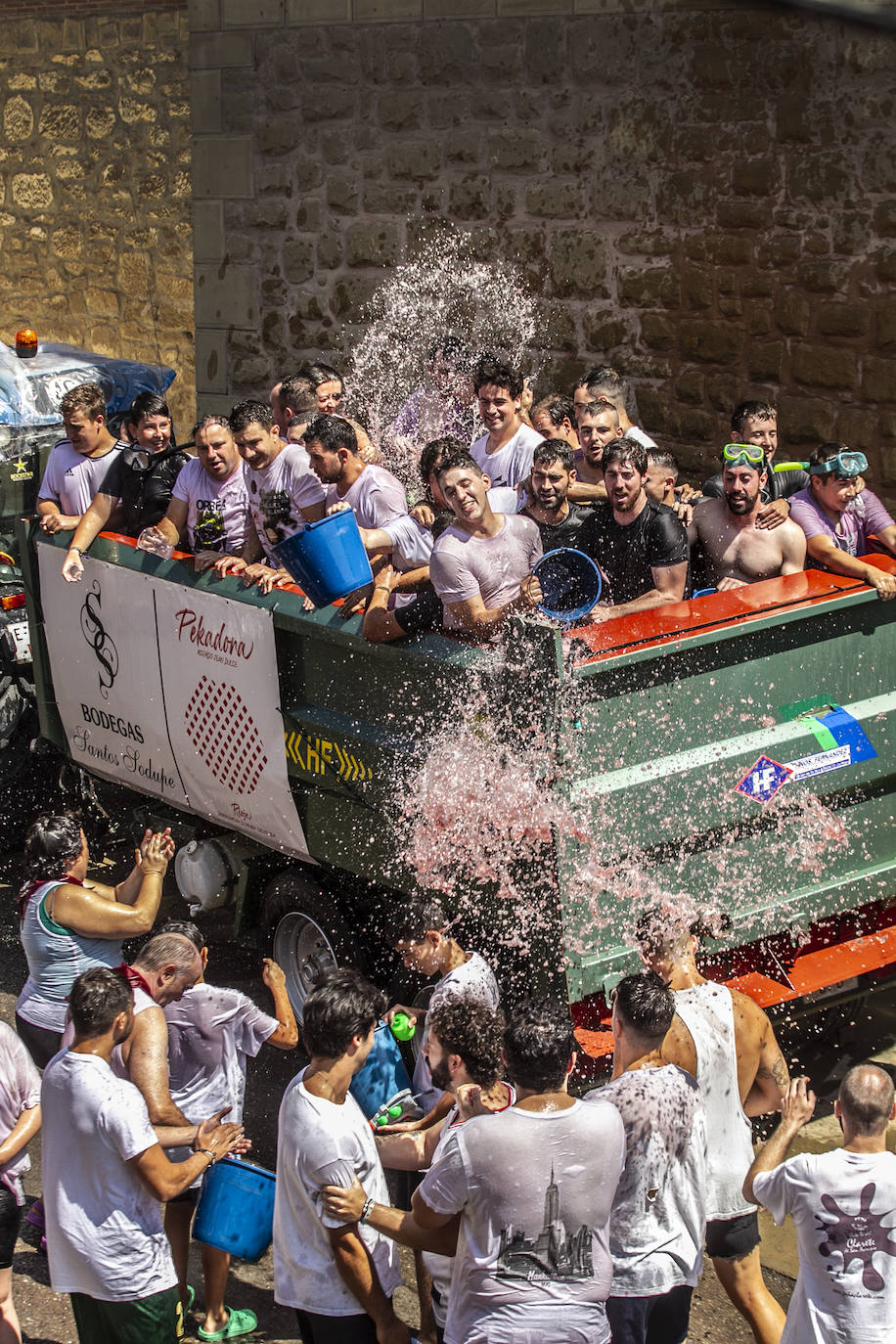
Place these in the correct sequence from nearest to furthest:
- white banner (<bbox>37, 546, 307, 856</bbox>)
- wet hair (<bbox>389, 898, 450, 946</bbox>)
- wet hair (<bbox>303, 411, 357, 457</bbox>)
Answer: wet hair (<bbox>389, 898, 450, 946</bbox>) → white banner (<bbox>37, 546, 307, 856</bbox>) → wet hair (<bbox>303, 411, 357, 457</bbox>)

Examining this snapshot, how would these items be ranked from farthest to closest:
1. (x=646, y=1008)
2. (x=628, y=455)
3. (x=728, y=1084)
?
(x=628, y=455)
(x=728, y=1084)
(x=646, y=1008)

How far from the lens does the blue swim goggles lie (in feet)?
21.0

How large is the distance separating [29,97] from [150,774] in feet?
36.2

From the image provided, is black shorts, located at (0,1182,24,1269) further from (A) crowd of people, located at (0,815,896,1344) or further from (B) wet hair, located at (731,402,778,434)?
(B) wet hair, located at (731,402,778,434)

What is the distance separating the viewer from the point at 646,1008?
4.01m

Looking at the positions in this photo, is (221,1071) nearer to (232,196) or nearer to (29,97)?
(232,196)

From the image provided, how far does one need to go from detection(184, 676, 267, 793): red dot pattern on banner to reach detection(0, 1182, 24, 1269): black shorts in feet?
7.28

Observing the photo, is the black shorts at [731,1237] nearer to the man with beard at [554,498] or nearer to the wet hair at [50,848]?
the wet hair at [50,848]

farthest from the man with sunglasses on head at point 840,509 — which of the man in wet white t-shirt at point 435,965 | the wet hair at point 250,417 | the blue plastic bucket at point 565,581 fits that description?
the wet hair at point 250,417

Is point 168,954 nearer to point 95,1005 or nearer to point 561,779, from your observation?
point 95,1005

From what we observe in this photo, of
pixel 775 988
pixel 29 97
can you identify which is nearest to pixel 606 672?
pixel 775 988

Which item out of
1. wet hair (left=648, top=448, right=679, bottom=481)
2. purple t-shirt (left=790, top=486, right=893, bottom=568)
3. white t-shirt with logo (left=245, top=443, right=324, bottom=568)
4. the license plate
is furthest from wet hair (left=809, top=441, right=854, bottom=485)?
the license plate

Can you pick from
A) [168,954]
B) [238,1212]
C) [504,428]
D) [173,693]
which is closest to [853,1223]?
[238,1212]

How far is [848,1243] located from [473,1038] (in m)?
1.06
